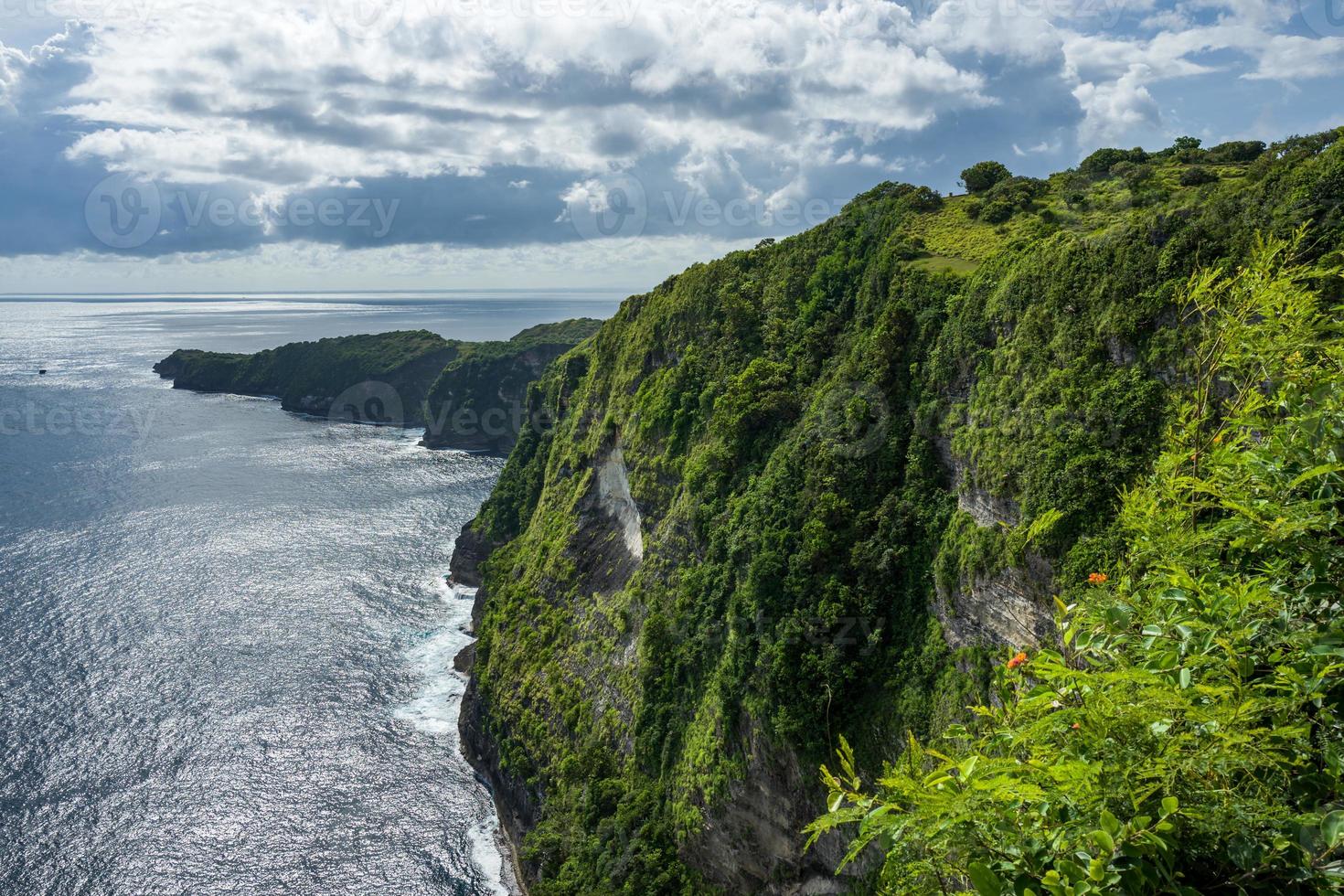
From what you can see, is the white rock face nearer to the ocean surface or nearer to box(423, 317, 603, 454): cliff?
the ocean surface

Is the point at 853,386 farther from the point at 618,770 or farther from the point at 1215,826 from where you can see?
the point at 1215,826

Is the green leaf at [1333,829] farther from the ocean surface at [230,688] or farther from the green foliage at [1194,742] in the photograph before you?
the ocean surface at [230,688]

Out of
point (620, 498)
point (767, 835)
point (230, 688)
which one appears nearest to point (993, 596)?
point (767, 835)

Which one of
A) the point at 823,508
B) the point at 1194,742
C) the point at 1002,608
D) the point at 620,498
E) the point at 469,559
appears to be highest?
the point at 1194,742

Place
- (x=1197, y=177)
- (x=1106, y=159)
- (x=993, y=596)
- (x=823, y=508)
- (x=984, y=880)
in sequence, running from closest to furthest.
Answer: (x=984, y=880)
(x=993, y=596)
(x=1197, y=177)
(x=823, y=508)
(x=1106, y=159)

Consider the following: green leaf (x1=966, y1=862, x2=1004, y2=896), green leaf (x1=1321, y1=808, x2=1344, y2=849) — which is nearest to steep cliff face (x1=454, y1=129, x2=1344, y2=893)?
green leaf (x1=1321, y1=808, x2=1344, y2=849)

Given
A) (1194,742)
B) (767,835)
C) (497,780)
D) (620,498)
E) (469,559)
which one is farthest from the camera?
(469,559)

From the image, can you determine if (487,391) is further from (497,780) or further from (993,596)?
(993,596)
